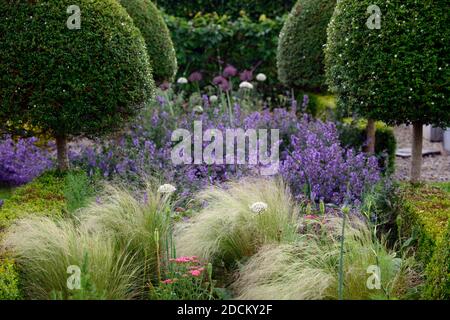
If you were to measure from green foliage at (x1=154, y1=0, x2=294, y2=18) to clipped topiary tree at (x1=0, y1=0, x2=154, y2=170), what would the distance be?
8118 mm

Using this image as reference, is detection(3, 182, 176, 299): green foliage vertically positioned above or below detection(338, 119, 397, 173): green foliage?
below

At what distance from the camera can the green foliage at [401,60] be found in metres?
5.70

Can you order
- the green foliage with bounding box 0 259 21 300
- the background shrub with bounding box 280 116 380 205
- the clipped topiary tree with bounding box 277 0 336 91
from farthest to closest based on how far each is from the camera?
the clipped topiary tree with bounding box 277 0 336 91 < the background shrub with bounding box 280 116 380 205 < the green foliage with bounding box 0 259 21 300

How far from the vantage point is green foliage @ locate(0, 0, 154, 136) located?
5770 mm

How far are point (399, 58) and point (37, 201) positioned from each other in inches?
128

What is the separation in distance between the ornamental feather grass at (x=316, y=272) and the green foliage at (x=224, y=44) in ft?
26.6

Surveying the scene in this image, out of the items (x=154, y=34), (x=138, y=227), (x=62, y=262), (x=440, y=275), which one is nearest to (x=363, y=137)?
(x=154, y=34)

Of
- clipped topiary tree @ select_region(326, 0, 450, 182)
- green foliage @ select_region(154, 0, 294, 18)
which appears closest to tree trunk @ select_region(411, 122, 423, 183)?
clipped topiary tree @ select_region(326, 0, 450, 182)

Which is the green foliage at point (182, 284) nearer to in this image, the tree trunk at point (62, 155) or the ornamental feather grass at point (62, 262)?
the ornamental feather grass at point (62, 262)

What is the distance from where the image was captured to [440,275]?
3762 millimetres

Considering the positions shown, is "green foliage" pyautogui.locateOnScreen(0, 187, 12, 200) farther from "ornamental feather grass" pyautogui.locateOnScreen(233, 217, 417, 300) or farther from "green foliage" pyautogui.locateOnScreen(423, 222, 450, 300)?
"green foliage" pyautogui.locateOnScreen(423, 222, 450, 300)

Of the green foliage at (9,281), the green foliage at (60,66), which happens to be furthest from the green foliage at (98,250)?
the green foliage at (60,66)

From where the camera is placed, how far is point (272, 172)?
242 inches

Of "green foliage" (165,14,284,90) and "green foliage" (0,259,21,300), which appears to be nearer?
"green foliage" (0,259,21,300)
